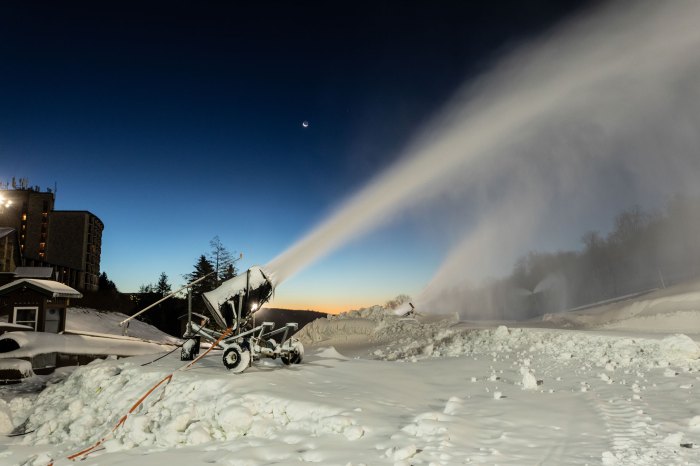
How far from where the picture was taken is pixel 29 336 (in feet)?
80.6

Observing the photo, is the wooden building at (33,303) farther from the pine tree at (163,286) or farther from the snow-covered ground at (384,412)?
the pine tree at (163,286)

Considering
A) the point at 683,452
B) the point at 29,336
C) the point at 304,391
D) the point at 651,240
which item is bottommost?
the point at 683,452

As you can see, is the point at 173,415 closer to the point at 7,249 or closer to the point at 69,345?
the point at 69,345

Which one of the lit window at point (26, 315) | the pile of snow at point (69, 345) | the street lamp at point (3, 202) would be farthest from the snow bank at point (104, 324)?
the street lamp at point (3, 202)

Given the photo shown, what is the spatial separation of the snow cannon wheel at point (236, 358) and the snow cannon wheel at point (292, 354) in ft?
7.95

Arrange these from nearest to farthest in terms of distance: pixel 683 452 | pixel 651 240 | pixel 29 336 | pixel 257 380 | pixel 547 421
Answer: pixel 683 452, pixel 547 421, pixel 257 380, pixel 29 336, pixel 651 240

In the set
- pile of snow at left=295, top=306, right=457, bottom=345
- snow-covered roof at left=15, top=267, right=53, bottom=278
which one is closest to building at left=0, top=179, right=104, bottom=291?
snow-covered roof at left=15, top=267, right=53, bottom=278

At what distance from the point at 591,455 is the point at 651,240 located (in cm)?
6271

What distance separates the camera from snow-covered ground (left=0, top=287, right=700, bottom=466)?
273 inches

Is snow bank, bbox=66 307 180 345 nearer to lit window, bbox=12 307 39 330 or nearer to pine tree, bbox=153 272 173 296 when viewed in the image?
lit window, bbox=12 307 39 330

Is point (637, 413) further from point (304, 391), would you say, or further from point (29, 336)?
point (29, 336)

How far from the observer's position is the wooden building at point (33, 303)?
26969 millimetres

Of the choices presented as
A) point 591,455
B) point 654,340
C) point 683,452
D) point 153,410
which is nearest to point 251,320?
point 153,410

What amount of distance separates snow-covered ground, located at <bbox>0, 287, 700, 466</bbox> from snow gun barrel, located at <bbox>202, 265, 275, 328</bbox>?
1576 millimetres
